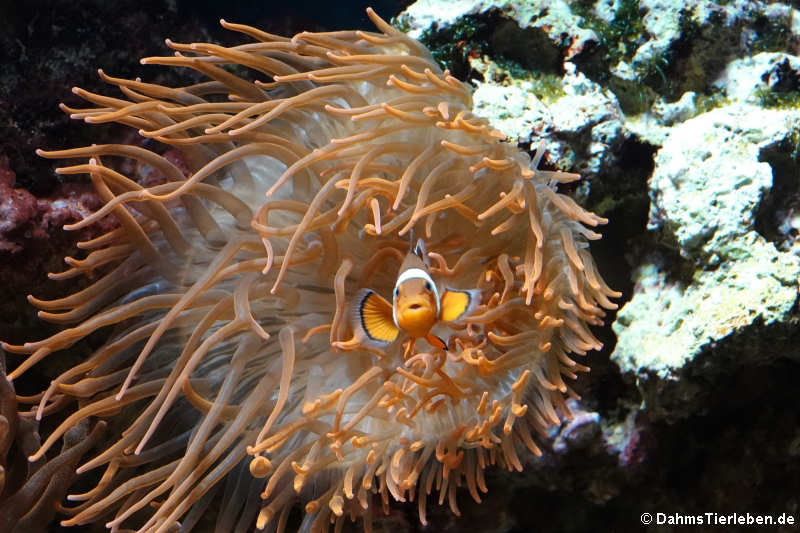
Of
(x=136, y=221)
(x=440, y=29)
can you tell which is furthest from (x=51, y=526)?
(x=440, y=29)

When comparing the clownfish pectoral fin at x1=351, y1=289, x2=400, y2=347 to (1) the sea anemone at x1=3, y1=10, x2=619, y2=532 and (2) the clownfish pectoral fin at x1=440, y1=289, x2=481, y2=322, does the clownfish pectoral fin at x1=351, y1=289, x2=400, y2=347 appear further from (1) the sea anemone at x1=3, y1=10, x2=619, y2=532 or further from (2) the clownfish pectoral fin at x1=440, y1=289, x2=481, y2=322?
(2) the clownfish pectoral fin at x1=440, y1=289, x2=481, y2=322

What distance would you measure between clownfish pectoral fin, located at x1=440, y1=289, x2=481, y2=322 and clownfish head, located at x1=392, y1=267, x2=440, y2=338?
0.09 ft

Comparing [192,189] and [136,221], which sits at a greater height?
[192,189]

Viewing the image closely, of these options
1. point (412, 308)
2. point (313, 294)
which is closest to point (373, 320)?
point (412, 308)

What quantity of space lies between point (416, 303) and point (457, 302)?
15 centimetres

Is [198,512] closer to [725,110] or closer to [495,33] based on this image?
[495,33]

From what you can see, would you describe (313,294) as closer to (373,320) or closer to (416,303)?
(373,320)

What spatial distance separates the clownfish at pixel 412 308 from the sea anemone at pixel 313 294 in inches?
2.0

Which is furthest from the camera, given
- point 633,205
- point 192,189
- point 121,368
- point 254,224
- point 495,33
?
point 495,33

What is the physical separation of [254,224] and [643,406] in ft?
3.97

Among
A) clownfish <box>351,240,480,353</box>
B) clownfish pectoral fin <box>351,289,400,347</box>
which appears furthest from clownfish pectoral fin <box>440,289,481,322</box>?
clownfish pectoral fin <box>351,289,400,347</box>

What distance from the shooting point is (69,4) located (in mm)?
2195

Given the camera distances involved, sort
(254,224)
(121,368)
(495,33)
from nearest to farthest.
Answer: (254,224), (121,368), (495,33)

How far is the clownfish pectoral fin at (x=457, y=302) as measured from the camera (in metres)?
1.62
